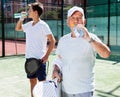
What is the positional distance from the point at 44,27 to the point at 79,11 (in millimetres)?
1782

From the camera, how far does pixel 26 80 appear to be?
7.74 meters

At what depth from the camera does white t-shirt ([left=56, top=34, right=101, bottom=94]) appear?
2.77 metres

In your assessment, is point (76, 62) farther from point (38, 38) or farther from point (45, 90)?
point (38, 38)

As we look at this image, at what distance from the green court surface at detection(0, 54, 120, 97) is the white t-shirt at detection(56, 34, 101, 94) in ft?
11.3

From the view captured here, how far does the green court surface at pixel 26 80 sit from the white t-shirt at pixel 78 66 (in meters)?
3.46

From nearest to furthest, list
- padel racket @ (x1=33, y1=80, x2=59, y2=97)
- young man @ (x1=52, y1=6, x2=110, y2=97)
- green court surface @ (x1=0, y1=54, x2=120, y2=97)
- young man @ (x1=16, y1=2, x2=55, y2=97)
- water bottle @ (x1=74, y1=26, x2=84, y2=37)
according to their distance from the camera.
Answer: water bottle @ (x1=74, y1=26, x2=84, y2=37), padel racket @ (x1=33, y1=80, x2=59, y2=97), young man @ (x1=52, y1=6, x2=110, y2=97), young man @ (x1=16, y1=2, x2=55, y2=97), green court surface @ (x1=0, y1=54, x2=120, y2=97)

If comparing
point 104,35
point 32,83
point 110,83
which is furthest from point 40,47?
point 104,35

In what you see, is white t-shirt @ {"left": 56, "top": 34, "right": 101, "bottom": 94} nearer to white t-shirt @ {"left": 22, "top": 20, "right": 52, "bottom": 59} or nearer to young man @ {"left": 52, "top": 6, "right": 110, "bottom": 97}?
young man @ {"left": 52, "top": 6, "right": 110, "bottom": 97}

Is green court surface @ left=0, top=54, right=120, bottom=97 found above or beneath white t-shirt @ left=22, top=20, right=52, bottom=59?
beneath

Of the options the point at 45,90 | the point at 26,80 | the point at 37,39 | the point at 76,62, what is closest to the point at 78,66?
the point at 76,62

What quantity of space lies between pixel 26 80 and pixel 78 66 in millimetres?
5089

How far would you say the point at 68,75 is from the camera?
2.83 m

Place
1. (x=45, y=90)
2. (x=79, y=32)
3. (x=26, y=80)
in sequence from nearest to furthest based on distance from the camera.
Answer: (x=79, y=32)
(x=45, y=90)
(x=26, y=80)

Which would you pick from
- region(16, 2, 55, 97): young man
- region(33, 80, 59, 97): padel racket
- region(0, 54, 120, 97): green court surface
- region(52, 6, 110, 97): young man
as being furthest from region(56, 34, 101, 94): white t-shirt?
region(0, 54, 120, 97): green court surface
